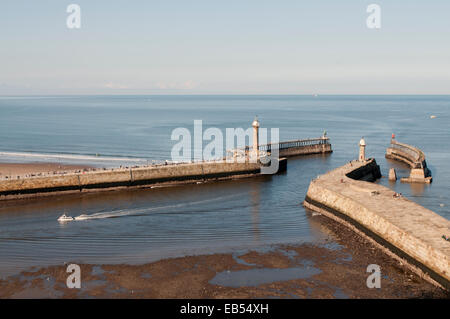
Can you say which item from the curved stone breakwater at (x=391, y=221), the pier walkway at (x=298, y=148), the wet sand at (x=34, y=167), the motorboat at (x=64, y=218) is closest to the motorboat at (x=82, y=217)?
the motorboat at (x=64, y=218)

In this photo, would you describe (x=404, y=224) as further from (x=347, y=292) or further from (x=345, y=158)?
(x=345, y=158)

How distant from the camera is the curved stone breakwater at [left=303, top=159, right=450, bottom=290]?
23.6m

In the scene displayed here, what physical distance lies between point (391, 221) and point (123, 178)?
31.5 meters

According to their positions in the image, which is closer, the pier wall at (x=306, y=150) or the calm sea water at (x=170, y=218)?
the calm sea water at (x=170, y=218)

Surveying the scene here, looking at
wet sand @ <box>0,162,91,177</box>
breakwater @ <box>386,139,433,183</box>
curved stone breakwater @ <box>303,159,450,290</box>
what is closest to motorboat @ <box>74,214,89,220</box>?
curved stone breakwater @ <box>303,159,450,290</box>

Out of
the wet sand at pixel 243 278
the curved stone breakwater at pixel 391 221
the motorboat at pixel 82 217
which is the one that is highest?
the curved stone breakwater at pixel 391 221

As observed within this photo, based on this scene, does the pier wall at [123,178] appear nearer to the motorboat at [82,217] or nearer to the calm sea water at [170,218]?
the calm sea water at [170,218]

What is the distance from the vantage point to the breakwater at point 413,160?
169 ft

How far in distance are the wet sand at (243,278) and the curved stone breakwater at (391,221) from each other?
0.85 m

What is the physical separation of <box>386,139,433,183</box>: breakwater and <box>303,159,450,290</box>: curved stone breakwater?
38.7 feet

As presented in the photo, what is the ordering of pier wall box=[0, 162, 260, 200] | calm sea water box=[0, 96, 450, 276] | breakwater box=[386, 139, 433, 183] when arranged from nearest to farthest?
calm sea water box=[0, 96, 450, 276] < pier wall box=[0, 162, 260, 200] < breakwater box=[386, 139, 433, 183]

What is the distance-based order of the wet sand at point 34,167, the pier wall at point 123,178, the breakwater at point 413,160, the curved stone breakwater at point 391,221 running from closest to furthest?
1. the curved stone breakwater at point 391,221
2. the pier wall at point 123,178
3. the breakwater at point 413,160
4. the wet sand at point 34,167

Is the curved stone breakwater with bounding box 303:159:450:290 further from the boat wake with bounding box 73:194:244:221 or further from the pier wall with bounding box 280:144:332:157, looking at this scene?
the pier wall with bounding box 280:144:332:157
